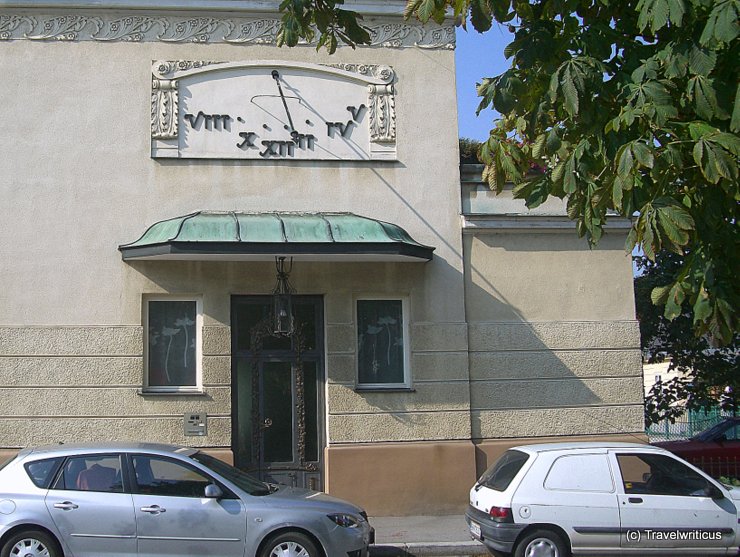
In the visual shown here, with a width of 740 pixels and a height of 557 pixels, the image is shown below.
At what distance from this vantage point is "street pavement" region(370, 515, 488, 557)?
37.6 ft

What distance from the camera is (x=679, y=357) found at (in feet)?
58.2

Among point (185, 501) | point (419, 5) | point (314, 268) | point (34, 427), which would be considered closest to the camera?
point (419, 5)

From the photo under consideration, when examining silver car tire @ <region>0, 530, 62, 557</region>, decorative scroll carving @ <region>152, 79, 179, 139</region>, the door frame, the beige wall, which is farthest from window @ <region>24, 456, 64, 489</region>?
the beige wall

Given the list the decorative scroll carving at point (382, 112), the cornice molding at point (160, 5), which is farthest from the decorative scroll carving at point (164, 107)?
the decorative scroll carving at point (382, 112)

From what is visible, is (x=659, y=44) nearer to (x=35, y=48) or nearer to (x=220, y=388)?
(x=220, y=388)

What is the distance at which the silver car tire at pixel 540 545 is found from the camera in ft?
32.5

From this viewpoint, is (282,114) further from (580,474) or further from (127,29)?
(580,474)

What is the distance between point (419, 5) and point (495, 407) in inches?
284

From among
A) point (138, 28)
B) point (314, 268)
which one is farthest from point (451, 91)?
point (138, 28)

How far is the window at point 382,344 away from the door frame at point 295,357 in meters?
0.57

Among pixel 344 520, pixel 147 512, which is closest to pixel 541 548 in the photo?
pixel 344 520

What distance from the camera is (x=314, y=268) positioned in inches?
546

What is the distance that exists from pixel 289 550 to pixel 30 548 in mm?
2579

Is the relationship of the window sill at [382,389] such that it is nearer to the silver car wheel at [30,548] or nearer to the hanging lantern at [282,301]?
the hanging lantern at [282,301]
